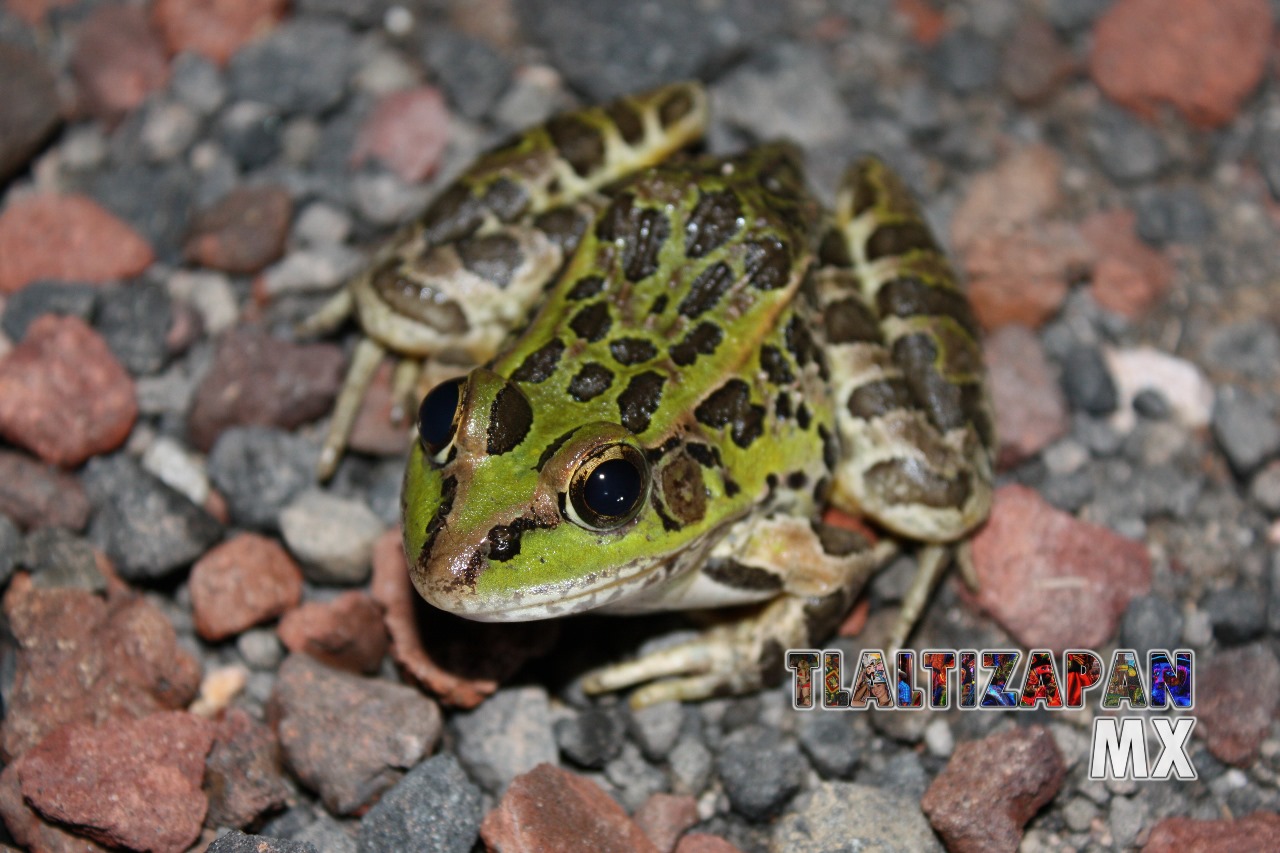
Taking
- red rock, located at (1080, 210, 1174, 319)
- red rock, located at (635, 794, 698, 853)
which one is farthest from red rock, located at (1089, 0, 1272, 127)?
red rock, located at (635, 794, 698, 853)

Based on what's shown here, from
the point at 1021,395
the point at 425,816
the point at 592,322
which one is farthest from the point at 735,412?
the point at 425,816

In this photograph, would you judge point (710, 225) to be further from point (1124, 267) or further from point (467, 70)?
point (1124, 267)

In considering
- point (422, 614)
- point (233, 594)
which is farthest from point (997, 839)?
point (233, 594)

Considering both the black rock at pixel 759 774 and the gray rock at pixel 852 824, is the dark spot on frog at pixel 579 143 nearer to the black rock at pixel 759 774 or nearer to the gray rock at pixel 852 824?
the black rock at pixel 759 774

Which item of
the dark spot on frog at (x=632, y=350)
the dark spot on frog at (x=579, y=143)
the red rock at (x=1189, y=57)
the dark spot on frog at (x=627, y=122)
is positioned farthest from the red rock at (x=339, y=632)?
the red rock at (x=1189, y=57)

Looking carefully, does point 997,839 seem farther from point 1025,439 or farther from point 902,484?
point 1025,439

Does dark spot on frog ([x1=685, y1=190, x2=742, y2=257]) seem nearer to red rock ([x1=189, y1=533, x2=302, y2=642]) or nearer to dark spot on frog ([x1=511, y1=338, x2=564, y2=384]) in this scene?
dark spot on frog ([x1=511, y1=338, x2=564, y2=384])
